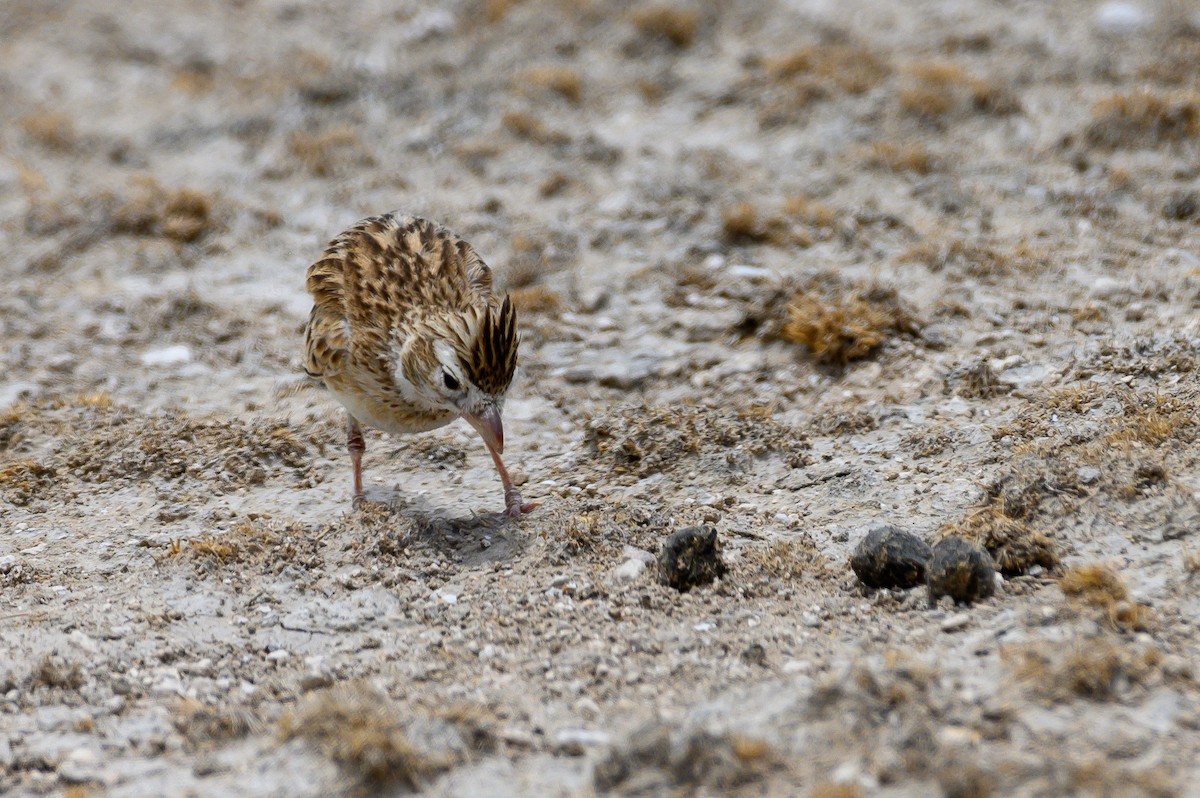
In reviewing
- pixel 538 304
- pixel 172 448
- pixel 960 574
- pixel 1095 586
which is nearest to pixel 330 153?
pixel 538 304

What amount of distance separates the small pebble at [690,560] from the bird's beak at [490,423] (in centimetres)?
115

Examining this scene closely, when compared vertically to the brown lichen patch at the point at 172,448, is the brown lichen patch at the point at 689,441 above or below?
below

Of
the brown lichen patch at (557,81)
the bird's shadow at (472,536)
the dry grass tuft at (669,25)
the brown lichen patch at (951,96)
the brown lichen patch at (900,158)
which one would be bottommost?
the bird's shadow at (472,536)

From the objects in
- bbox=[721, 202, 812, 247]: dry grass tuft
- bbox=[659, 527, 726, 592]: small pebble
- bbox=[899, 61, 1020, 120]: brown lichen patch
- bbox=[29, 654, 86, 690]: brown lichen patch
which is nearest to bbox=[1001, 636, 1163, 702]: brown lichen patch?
bbox=[659, 527, 726, 592]: small pebble

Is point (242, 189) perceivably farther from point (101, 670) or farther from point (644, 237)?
point (101, 670)

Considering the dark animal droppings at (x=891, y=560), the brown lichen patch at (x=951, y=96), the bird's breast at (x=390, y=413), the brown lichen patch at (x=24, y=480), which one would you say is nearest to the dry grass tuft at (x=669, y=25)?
the brown lichen patch at (x=951, y=96)

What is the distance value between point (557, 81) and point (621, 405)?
17.3ft

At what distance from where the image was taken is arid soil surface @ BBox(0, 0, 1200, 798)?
14.4ft

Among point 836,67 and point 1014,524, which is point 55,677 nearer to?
point 1014,524

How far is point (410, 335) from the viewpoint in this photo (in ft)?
20.9

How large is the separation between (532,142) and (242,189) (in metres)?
2.68

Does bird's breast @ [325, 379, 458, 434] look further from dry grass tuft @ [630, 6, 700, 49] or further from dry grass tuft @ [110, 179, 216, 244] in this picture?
dry grass tuft @ [630, 6, 700, 49]

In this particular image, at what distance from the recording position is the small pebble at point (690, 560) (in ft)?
18.2

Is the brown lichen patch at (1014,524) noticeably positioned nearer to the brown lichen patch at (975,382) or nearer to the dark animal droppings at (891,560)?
the dark animal droppings at (891,560)
